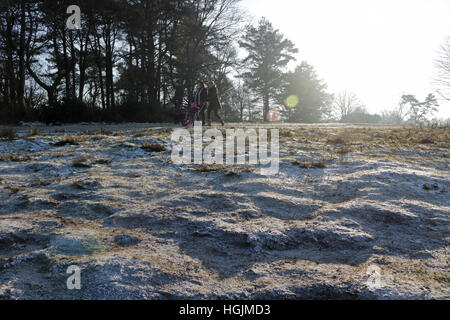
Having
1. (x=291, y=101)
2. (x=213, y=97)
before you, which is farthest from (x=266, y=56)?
(x=213, y=97)

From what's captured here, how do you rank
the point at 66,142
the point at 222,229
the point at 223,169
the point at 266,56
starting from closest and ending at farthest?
the point at 222,229
the point at 223,169
the point at 66,142
the point at 266,56

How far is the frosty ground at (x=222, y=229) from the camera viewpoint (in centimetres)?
198

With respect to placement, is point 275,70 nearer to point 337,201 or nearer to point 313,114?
point 313,114

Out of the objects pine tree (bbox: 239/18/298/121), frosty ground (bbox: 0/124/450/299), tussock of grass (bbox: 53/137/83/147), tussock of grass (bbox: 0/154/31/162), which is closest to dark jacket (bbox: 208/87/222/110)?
tussock of grass (bbox: 53/137/83/147)

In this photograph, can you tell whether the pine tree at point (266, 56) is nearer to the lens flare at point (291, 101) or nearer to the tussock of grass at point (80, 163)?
the lens flare at point (291, 101)

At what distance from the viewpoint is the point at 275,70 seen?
37656 mm

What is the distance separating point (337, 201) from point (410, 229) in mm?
831

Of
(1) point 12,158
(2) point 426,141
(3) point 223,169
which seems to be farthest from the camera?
(2) point 426,141

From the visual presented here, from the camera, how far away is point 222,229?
9.32ft

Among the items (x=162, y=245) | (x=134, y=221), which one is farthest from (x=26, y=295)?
(x=134, y=221)

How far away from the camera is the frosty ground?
1.98 meters

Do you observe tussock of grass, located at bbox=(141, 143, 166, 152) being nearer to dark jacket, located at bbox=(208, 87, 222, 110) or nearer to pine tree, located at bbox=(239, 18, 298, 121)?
dark jacket, located at bbox=(208, 87, 222, 110)

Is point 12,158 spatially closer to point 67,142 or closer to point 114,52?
point 67,142
